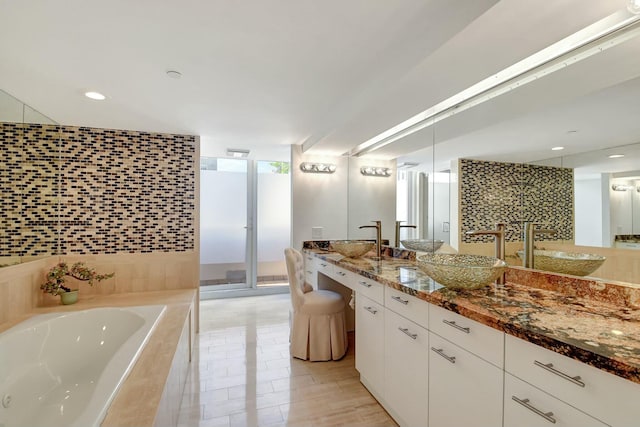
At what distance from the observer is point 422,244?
2.70 m

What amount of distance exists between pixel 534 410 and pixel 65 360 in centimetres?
274

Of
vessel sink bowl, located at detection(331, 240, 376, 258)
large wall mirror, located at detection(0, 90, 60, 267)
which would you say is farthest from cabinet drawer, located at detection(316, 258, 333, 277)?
large wall mirror, located at detection(0, 90, 60, 267)

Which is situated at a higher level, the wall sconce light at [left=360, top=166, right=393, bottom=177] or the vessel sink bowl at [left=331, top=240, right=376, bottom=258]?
the wall sconce light at [left=360, top=166, right=393, bottom=177]

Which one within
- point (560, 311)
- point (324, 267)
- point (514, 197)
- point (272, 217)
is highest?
point (514, 197)

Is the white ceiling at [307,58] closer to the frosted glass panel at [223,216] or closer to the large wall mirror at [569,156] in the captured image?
the large wall mirror at [569,156]

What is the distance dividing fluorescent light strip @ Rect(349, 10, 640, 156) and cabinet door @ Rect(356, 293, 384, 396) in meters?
1.50

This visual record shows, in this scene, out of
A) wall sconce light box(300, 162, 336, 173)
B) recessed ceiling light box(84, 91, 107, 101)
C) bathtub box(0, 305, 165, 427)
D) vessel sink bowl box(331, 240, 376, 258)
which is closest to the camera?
bathtub box(0, 305, 165, 427)

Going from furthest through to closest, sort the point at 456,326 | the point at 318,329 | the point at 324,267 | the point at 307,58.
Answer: the point at 324,267 < the point at 318,329 < the point at 307,58 < the point at 456,326

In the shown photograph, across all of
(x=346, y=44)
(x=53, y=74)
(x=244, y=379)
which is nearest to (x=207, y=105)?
(x=53, y=74)

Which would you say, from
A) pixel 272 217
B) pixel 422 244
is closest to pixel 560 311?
pixel 422 244

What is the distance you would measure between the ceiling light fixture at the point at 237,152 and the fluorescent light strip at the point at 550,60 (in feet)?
8.61

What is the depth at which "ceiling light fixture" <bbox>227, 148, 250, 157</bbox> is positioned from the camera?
416cm

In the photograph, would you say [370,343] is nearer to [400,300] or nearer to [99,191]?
[400,300]

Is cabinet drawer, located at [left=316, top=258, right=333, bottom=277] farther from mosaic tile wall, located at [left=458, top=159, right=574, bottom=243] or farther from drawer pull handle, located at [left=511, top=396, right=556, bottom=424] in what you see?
drawer pull handle, located at [left=511, top=396, right=556, bottom=424]
